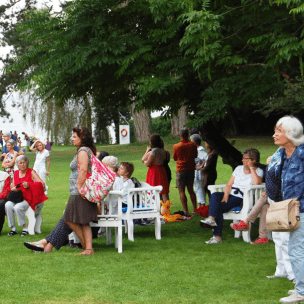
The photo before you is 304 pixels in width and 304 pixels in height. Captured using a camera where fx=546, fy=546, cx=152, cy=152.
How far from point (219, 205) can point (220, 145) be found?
3.10m


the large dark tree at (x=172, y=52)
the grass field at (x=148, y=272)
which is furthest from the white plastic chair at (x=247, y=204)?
the large dark tree at (x=172, y=52)

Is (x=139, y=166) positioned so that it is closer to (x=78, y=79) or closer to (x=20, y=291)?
Answer: (x=78, y=79)

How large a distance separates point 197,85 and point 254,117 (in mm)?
36995

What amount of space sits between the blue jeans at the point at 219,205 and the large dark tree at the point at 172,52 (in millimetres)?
1300

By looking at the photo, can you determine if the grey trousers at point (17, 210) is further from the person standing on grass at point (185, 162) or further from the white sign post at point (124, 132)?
the white sign post at point (124, 132)

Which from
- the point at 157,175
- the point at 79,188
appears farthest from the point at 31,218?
the point at 157,175

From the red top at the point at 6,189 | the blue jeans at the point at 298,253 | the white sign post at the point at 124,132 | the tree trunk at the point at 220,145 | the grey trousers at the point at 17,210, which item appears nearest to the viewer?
the blue jeans at the point at 298,253

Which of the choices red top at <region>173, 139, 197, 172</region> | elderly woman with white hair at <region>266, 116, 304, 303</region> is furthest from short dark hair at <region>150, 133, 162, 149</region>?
elderly woman with white hair at <region>266, 116, 304, 303</region>

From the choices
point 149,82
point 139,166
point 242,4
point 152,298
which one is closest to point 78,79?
point 149,82

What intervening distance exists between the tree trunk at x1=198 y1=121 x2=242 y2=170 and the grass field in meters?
2.27

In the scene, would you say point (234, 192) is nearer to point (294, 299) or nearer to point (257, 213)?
point (257, 213)

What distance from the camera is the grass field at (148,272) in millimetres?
5633

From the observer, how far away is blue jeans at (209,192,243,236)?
341 inches

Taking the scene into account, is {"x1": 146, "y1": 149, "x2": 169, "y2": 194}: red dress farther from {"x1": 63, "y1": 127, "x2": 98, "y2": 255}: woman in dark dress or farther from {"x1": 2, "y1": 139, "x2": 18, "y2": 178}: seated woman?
{"x1": 63, "y1": 127, "x2": 98, "y2": 255}: woman in dark dress
